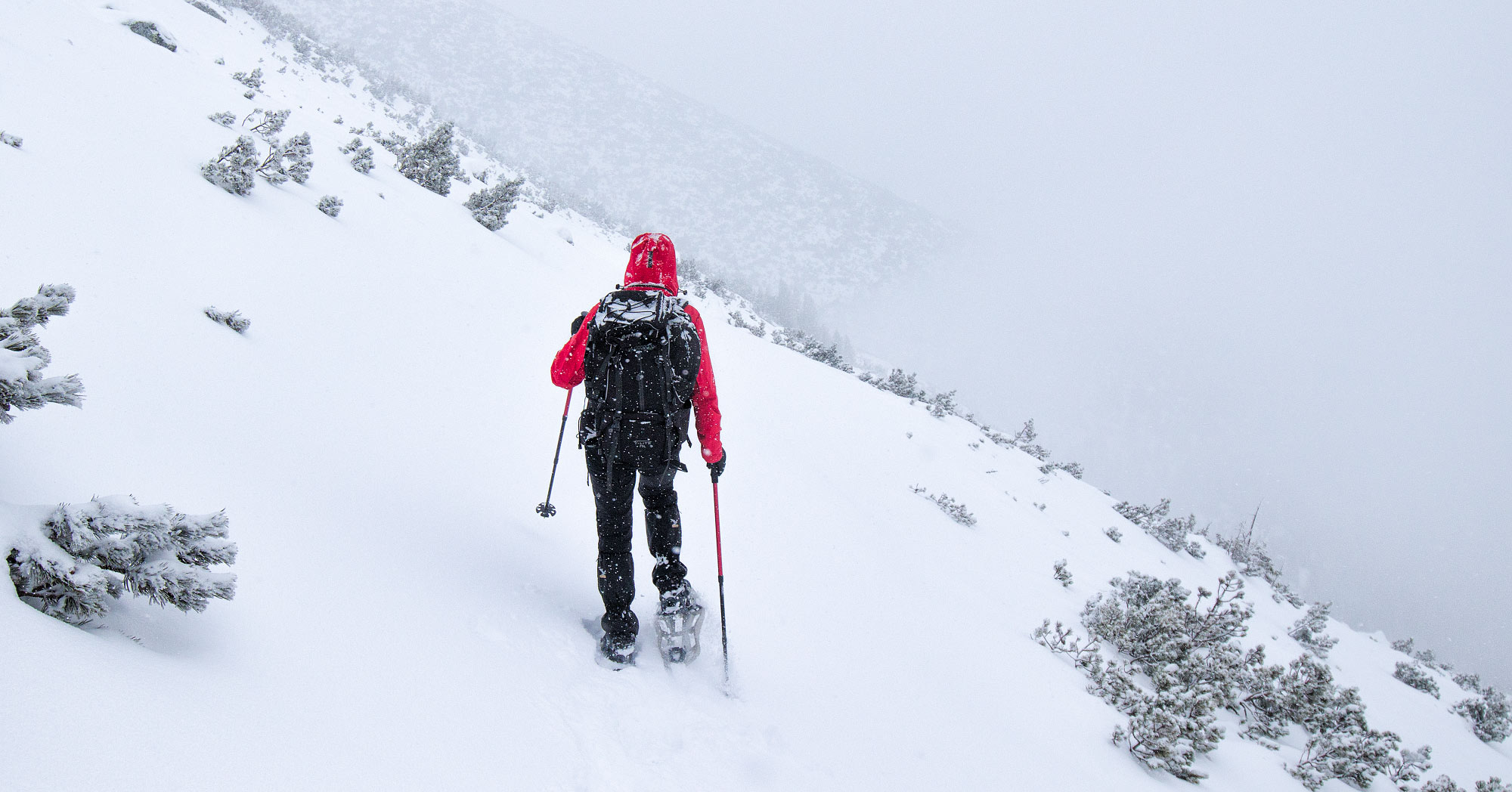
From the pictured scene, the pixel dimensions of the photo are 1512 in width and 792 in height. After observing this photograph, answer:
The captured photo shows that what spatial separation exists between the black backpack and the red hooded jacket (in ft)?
0.28

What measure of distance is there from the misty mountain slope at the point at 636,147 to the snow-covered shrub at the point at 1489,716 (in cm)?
5087

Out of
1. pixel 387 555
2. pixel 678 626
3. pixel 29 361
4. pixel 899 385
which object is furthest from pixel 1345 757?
pixel 899 385

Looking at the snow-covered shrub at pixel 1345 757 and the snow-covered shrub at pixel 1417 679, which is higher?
the snow-covered shrub at pixel 1417 679

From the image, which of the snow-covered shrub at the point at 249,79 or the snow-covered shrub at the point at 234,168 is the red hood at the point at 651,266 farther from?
the snow-covered shrub at the point at 249,79

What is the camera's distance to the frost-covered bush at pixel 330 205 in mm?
6633

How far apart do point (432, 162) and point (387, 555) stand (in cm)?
1108

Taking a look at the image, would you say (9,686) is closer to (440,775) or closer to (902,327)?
(440,775)

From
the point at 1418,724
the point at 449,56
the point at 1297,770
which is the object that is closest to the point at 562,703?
the point at 1297,770

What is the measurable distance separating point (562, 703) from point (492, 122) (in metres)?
65.2

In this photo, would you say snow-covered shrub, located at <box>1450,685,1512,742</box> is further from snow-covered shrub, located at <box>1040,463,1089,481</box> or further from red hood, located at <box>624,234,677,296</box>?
red hood, located at <box>624,234,677,296</box>

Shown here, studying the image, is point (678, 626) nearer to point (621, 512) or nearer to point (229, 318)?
point (621, 512)

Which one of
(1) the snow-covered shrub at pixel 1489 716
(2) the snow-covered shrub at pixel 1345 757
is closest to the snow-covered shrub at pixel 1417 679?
(1) the snow-covered shrub at pixel 1489 716

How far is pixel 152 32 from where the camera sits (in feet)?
31.4

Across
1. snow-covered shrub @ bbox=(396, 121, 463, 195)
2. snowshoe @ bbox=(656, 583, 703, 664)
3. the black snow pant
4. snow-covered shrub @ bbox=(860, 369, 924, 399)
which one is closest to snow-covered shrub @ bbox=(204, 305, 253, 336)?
the black snow pant
